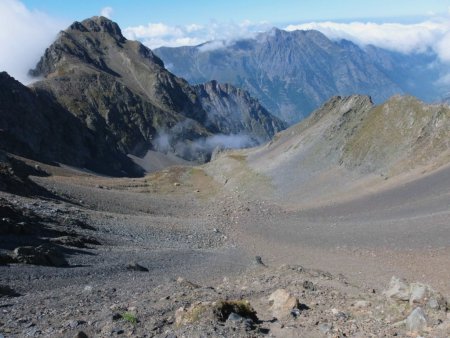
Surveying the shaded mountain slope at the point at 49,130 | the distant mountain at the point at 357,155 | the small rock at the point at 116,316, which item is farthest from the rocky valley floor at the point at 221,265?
the shaded mountain slope at the point at 49,130

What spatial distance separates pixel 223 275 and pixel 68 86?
175482 mm

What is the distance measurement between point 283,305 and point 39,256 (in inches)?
493

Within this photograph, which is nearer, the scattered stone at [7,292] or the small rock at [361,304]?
the small rock at [361,304]

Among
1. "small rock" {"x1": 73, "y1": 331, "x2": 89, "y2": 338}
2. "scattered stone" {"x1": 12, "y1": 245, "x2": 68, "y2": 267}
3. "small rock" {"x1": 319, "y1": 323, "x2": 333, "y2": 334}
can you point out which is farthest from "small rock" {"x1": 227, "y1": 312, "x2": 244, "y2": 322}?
"scattered stone" {"x1": 12, "y1": 245, "x2": 68, "y2": 267}

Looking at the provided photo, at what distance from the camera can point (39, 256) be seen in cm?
2384

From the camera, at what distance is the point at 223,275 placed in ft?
99.8

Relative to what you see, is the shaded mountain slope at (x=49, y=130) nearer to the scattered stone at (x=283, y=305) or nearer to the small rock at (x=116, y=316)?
the scattered stone at (x=283, y=305)

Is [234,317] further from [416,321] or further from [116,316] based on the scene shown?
[416,321]

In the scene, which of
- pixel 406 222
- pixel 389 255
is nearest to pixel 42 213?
pixel 389 255

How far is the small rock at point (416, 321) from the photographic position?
50.0ft

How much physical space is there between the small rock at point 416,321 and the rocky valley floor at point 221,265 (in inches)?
1.2

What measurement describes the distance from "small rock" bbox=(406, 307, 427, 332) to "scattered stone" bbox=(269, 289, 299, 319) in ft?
12.7

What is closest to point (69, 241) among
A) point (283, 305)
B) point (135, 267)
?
point (135, 267)

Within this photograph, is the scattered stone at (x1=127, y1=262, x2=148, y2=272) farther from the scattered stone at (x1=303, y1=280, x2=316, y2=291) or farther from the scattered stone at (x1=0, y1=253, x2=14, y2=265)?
the scattered stone at (x1=303, y1=280, x2=316, y2=291)
